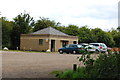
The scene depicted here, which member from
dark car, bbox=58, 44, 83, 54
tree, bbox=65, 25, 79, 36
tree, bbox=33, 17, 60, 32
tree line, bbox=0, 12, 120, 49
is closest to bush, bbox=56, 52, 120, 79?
dark car, bbox=58, 44, 83, 54

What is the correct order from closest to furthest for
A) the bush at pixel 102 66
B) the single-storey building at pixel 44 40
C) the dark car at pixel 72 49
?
the bush at pixel 102 66
the dark car at pixel 72 49
the single-storey building at pixel 44 40

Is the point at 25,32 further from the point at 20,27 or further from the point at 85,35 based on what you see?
the point at 85,35

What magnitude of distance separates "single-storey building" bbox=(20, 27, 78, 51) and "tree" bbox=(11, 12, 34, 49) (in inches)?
138

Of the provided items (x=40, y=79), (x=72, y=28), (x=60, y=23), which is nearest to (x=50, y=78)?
(x=40, y=79)

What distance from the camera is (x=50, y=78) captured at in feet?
33.6

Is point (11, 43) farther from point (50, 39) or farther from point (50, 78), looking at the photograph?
point (50, 78)

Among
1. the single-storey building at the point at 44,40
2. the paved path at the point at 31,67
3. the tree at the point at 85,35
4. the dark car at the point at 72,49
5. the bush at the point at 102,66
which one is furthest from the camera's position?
the tree at the point at 85,35

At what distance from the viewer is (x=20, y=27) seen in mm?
52438

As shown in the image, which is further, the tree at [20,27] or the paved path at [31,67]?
the tree at [20,27]

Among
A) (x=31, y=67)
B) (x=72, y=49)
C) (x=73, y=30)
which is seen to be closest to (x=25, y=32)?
(x=73, y=30)

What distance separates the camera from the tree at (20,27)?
168ft

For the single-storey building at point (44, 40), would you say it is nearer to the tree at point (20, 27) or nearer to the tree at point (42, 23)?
the tree at point (20, 27)

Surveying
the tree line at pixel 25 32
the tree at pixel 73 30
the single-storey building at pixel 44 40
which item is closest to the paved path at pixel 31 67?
the single-storey building at pixel 44 40

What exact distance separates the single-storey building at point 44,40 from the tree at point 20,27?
351 cm
